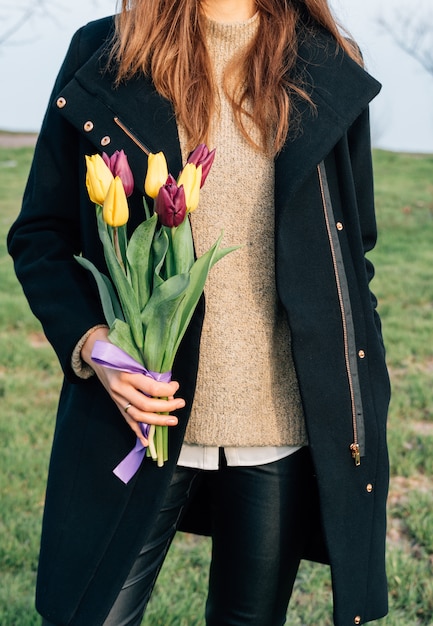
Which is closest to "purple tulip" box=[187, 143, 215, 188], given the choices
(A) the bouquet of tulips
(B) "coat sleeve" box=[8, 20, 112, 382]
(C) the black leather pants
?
(A) the bouquet of tulips

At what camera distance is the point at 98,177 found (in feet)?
4.82

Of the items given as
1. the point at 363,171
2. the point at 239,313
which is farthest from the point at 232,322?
the point at 363,171

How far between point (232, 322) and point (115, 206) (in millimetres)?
439

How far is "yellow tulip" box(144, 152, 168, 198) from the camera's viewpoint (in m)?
1.48

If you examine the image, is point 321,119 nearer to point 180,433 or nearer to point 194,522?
point 180,433

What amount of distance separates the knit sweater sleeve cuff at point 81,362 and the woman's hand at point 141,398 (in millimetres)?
123

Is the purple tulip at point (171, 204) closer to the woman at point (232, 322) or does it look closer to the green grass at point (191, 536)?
the woman at point (232, 322)

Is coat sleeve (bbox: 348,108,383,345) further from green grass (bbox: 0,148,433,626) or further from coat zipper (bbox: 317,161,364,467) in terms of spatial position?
green grass (bbox: 0,148,433,626)

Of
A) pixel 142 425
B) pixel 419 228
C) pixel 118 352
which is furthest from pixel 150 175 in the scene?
pixel 419 228

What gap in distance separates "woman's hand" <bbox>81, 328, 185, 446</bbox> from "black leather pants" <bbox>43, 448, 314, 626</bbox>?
28cm

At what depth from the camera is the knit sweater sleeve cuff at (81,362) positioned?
68.3 inches

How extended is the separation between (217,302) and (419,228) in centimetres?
915

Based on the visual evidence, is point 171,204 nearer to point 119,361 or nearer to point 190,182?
point 190,182

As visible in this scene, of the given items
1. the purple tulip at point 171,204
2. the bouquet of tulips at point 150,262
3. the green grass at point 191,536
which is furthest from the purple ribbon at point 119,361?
the green grass at point 191,536
